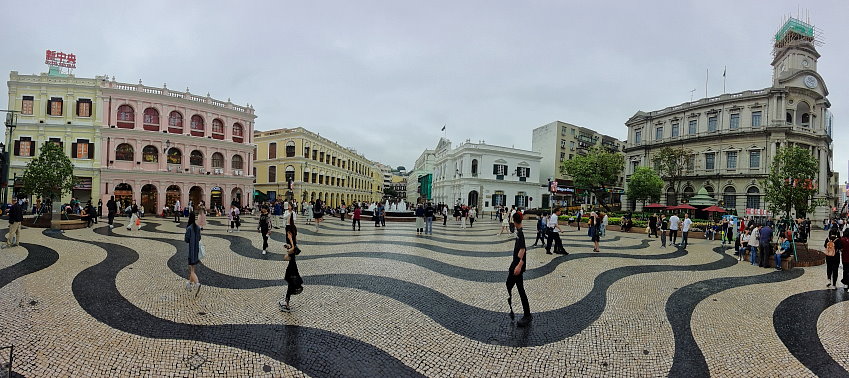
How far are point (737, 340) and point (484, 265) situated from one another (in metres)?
6.02

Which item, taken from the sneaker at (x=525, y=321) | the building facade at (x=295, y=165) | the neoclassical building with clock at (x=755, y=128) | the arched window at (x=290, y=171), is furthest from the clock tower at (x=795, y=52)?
the arched window at (x=290, y=171)

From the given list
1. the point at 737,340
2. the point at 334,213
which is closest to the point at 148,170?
the point at 334,213

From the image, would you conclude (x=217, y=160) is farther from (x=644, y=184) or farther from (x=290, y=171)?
(x=644, y=184)

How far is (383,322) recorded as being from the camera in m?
5.81

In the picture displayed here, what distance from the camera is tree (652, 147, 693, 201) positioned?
43.6 meters

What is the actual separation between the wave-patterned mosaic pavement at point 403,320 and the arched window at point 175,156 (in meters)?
25.1

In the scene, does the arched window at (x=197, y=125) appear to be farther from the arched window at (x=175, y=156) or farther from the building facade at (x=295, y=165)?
the building facade at (x=295, y=165)

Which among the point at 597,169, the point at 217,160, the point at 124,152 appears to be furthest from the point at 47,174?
the point at 597,169

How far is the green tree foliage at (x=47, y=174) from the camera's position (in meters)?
19.5

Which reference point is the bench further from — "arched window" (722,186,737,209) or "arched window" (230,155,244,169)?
"arched window" (722,186,737,209)

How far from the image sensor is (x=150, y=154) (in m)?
32.2

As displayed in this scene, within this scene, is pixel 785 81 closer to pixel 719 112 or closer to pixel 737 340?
pixel 719 112

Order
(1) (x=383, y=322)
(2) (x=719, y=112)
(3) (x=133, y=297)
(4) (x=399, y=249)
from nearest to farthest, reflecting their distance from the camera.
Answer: (1) (x=383, y=322)
(3) (x=133, y=297)
(4) (x=399, y=249)
(2) (x=719, y=112)

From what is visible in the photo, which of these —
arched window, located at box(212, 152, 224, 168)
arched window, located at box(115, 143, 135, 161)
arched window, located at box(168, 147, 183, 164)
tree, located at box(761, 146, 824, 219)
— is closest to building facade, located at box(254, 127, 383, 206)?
arched window, located at box(212, 152, 224, 168)
